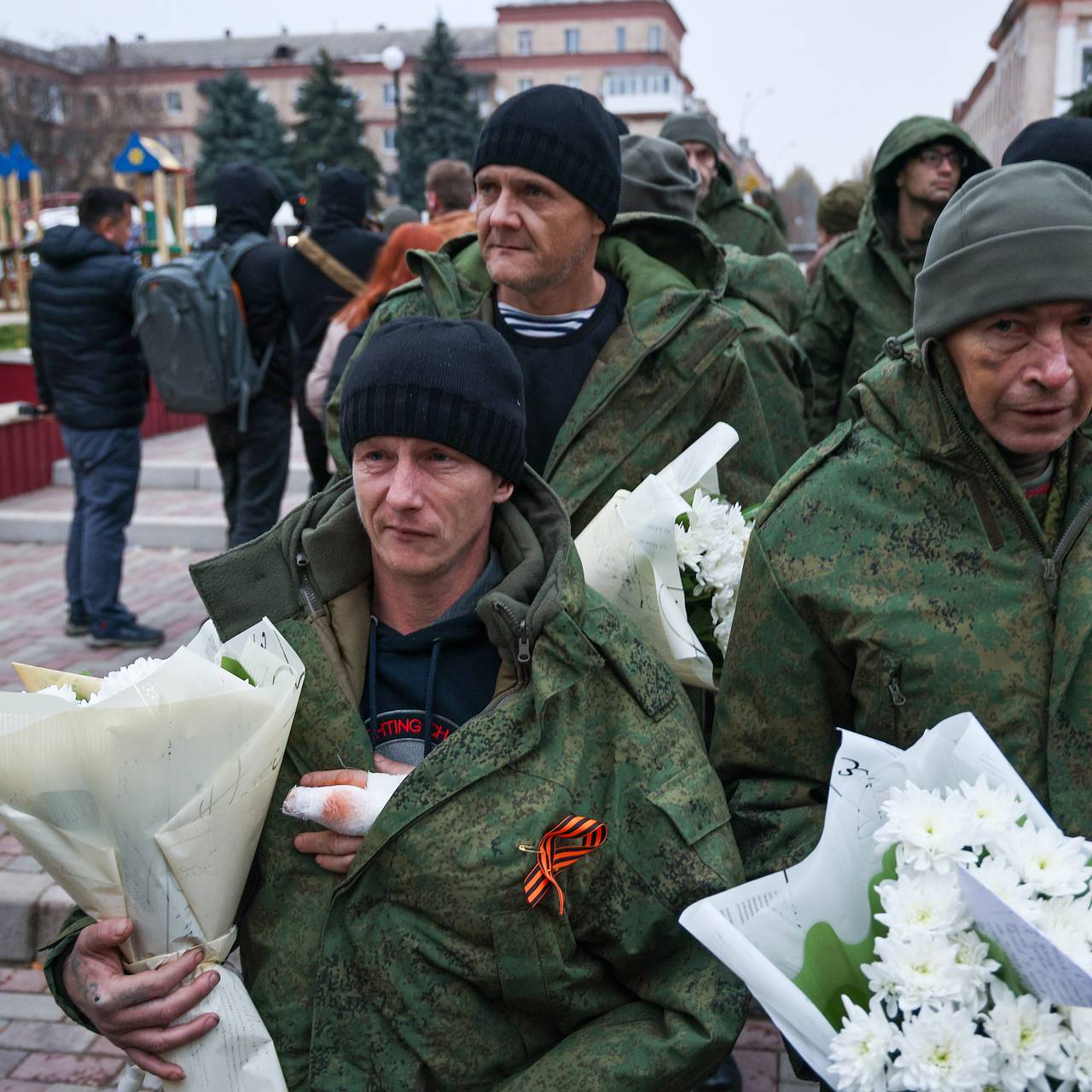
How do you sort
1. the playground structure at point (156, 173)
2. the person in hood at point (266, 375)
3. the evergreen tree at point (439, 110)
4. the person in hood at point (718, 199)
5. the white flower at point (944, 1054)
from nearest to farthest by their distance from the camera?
the white flower at point (944, 1054) < the person in hood at point (718, 199) < the person in hood at point (266, 375) < the playground structure at point (156, 173) < the evergreen tree at point (439, 110)

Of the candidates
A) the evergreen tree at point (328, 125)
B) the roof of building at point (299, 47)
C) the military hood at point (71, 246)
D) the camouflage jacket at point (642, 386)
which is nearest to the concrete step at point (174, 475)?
the military hood at point (71, 246)

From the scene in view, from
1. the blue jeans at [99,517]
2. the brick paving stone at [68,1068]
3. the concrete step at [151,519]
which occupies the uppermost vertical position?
the blue jeans at [99,517]

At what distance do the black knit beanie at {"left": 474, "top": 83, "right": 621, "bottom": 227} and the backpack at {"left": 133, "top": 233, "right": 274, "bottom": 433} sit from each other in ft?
11.3

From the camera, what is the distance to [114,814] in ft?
5.87

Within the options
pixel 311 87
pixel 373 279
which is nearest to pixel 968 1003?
pixel 373 279

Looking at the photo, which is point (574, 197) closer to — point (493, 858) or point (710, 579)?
point (710, 579)

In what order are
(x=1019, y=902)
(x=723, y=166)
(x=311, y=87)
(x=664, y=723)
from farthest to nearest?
(x=311, y=87) → (x=723, y=166) → (x=664, y=723) → (x=1019, y=902)

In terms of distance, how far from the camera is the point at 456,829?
192 centimetres

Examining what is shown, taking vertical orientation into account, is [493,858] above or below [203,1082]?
above

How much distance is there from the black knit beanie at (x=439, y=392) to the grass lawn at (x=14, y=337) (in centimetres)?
1943

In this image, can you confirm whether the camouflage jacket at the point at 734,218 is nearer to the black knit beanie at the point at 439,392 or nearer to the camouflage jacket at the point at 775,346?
the camouflage jacket at the point at 775,346

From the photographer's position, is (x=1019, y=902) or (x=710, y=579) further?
(x=710, y=579)

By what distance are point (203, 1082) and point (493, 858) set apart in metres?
0.55

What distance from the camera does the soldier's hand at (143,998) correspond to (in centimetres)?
189
